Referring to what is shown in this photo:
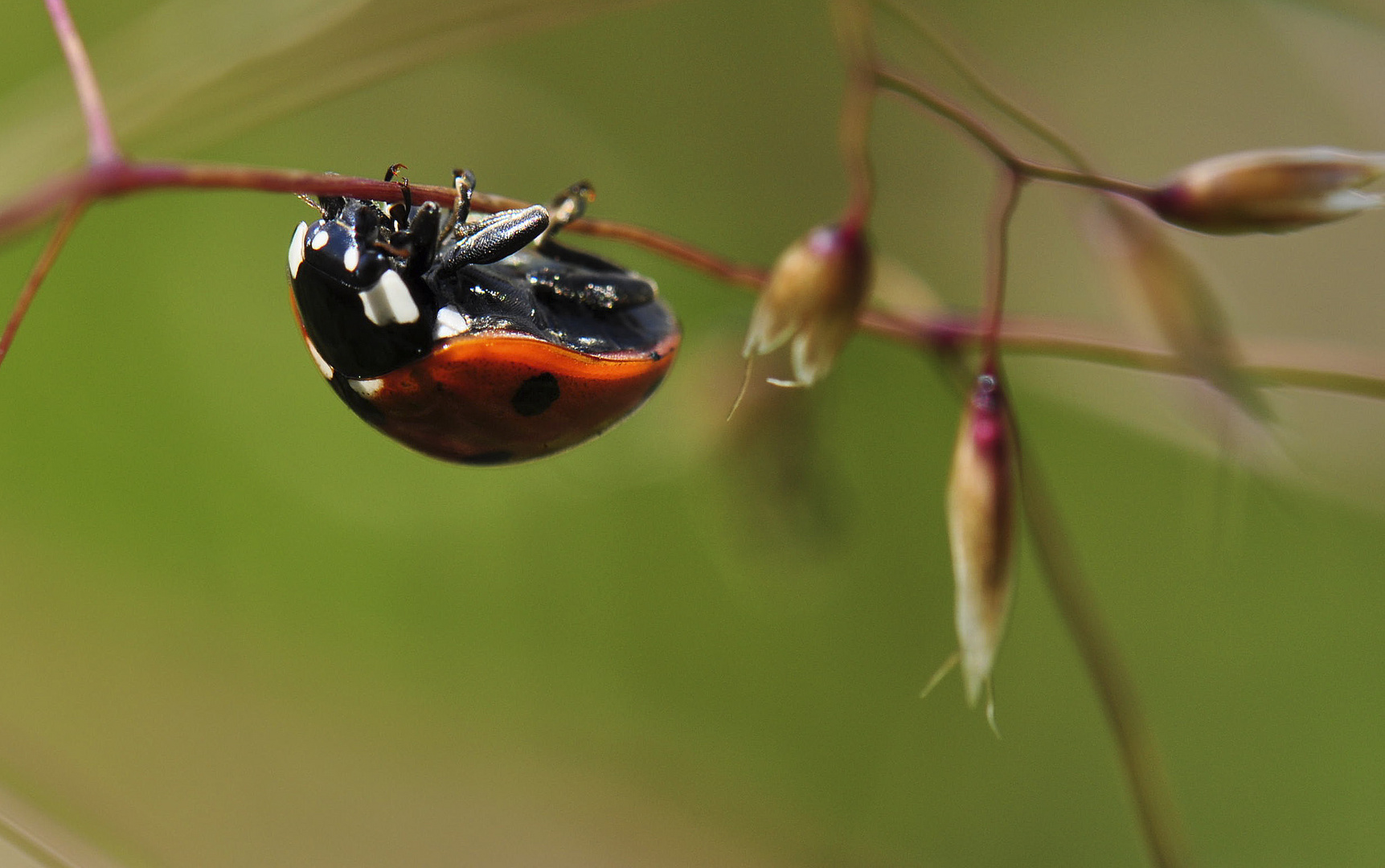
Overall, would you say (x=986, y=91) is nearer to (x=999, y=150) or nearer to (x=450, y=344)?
(x=999, y=150)

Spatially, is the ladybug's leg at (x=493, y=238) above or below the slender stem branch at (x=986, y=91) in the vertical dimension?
above

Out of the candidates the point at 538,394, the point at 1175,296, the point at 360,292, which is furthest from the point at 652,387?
the point at 1175,296

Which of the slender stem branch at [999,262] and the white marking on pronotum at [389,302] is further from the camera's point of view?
the white marking on pronotum at [389,302]

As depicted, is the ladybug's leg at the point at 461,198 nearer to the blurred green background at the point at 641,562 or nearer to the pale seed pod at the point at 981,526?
the pale seed pod at the point at 981,526

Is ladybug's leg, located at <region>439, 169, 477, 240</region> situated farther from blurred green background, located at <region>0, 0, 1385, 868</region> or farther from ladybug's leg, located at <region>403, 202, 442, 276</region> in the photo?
blurred green background, located at <region>0, 0, 1385, 868</region>

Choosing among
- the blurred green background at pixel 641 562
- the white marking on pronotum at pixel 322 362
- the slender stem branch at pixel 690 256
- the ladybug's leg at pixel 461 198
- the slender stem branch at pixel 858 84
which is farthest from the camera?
the blurred green background at pixel 641 562

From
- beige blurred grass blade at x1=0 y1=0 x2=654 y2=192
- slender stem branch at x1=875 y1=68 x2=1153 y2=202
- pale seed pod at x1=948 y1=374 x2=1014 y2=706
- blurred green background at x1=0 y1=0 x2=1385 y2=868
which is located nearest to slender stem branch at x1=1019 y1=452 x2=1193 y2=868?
pale seed pod at x1=948 y1=374 x2=1014 y2=706

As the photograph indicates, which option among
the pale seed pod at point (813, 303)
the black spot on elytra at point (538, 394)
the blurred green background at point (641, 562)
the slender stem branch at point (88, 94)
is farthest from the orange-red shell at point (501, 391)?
the blurred green background at point (641, 562)

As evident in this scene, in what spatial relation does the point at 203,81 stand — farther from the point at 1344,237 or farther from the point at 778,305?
the point at 1344,237

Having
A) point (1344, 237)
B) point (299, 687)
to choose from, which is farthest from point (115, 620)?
A: point (1344, 237)
